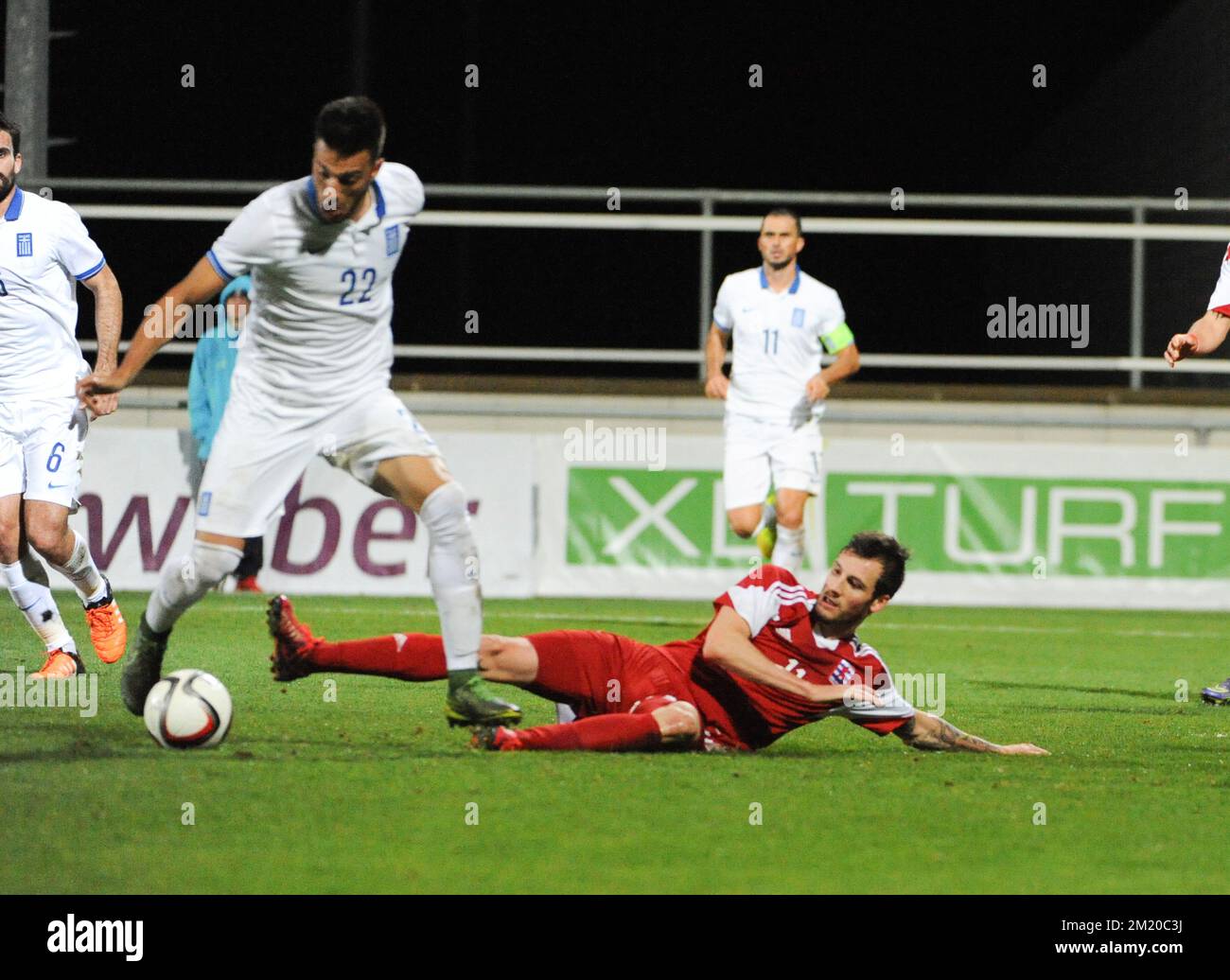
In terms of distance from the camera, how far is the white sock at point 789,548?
423 inches

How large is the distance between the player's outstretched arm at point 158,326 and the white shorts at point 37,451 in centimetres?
147

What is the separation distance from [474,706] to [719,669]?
806 millimetres

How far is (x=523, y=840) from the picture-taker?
477 cm

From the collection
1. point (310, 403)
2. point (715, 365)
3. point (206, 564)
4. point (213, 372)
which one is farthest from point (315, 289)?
point (213, 372)

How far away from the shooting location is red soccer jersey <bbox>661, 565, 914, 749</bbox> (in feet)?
19.7

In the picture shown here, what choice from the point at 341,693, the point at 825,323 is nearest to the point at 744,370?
the point at 825,323

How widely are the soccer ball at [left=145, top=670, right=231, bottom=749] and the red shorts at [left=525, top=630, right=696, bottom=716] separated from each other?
1035 mm

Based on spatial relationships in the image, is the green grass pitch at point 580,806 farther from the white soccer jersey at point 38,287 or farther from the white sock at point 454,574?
the white soccer jersey at point 38,287

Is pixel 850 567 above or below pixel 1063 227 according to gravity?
below

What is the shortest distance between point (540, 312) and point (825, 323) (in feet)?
50.9

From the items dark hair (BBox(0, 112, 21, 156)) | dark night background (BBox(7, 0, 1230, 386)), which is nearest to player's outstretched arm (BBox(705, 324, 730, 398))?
dark hair (BBox(0, 112, 21, 156))

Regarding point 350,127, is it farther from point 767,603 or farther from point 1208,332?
point 1208,332

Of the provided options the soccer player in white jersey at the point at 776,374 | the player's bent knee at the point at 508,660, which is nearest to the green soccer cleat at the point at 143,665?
the player's bent knee at the point at 508,660

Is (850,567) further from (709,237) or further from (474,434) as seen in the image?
(709,237)
